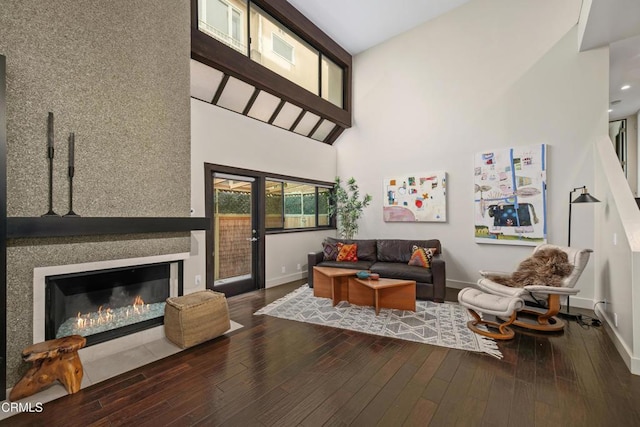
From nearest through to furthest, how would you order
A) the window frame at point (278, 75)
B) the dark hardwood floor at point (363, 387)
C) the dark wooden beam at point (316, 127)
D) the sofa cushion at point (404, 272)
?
the dark hardwood floor at point (363, 387), the window frame at point (278, 75), the sofa cushion at point (404, 272), the dark wooden beam at point (316, 127)

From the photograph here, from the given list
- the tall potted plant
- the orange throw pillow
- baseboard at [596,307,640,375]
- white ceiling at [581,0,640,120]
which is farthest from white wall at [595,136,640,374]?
the tall potted plant

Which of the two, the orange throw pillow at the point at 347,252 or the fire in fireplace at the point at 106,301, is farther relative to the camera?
the orange throw pillow at the point at 347,252

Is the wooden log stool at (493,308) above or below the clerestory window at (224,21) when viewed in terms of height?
below

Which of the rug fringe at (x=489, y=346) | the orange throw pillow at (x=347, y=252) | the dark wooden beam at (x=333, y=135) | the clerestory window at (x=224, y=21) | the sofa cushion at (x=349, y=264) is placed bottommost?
the rug fringe at (x=489, y=346)

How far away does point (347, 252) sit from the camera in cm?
534

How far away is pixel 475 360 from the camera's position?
8.25ft

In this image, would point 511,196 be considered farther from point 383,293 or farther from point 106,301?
point 106,301

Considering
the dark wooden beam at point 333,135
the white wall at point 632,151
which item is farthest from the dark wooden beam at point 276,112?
the white wall at point 632,151

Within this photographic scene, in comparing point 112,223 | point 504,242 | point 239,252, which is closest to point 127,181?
point 112,223

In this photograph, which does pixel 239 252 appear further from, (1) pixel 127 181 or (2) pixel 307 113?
(2) pixel 307 113

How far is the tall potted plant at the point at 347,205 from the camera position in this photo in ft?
20.4

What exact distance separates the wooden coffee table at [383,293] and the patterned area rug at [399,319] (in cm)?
9
